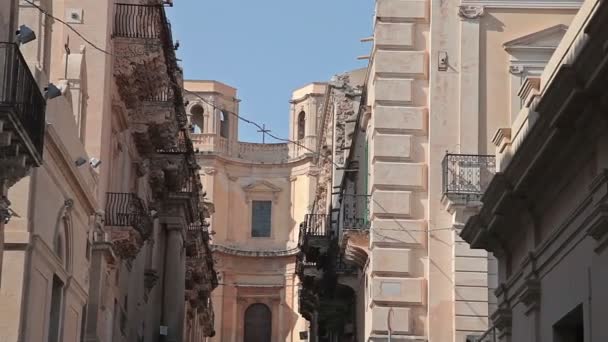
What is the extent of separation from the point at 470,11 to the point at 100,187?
7.87m

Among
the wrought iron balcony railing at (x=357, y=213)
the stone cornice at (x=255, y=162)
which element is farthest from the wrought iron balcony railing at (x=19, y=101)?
the stone cornice at (x=255, y=162)

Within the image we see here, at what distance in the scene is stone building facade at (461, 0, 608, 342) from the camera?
61.1ft

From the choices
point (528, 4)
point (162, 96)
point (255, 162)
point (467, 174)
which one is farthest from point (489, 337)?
point (255, 162)

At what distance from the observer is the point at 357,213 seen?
1398 inches

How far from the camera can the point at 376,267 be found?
32375mm

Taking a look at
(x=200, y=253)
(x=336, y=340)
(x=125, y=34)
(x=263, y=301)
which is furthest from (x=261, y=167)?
(x=125, y=34)

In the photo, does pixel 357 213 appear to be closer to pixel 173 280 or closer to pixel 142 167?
pixel 142 167

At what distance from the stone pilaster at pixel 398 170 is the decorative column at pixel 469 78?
0.83 m

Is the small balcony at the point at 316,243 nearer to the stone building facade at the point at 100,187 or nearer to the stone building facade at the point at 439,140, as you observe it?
the stone building facade at the point at 100,187

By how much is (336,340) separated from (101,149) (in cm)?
1579

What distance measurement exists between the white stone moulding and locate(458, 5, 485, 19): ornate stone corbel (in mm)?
70

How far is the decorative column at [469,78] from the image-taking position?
32125 mm

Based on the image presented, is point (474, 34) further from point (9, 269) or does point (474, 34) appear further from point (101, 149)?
point (9, 269)

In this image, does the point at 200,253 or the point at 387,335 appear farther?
the point at 200,253
